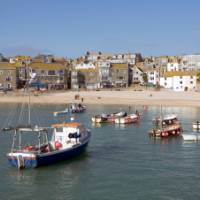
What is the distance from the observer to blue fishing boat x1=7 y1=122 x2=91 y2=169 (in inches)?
1276

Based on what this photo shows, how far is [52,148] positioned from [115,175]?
670 cm

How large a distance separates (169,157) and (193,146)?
232 inches

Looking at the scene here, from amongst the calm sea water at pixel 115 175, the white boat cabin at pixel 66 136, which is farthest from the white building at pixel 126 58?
the white boat cabin at pixel 66 136

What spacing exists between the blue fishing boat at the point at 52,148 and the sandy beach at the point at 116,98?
197 ft

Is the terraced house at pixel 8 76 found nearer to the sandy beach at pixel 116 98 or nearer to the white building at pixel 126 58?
the sandy beach at pixel 116 98

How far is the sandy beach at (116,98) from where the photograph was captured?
10025 cm

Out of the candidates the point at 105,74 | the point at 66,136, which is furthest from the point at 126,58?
the point at 66,136

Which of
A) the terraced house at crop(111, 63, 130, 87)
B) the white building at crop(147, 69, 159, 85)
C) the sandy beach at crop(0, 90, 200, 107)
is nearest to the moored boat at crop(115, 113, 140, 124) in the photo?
the sandy beach at crop(0, 90, 200, 107)

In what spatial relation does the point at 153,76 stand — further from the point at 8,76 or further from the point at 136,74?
the point at 8,76

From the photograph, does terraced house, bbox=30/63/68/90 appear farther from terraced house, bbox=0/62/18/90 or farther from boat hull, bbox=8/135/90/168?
boat hull, bbox=8/135/90/168

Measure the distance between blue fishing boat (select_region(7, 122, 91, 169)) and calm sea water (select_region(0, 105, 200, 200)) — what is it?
1.69 feet

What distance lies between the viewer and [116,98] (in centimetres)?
10806

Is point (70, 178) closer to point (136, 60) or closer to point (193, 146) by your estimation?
point (193, 146)

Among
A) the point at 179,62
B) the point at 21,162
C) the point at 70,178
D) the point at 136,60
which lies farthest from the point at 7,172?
the point at 136,60
